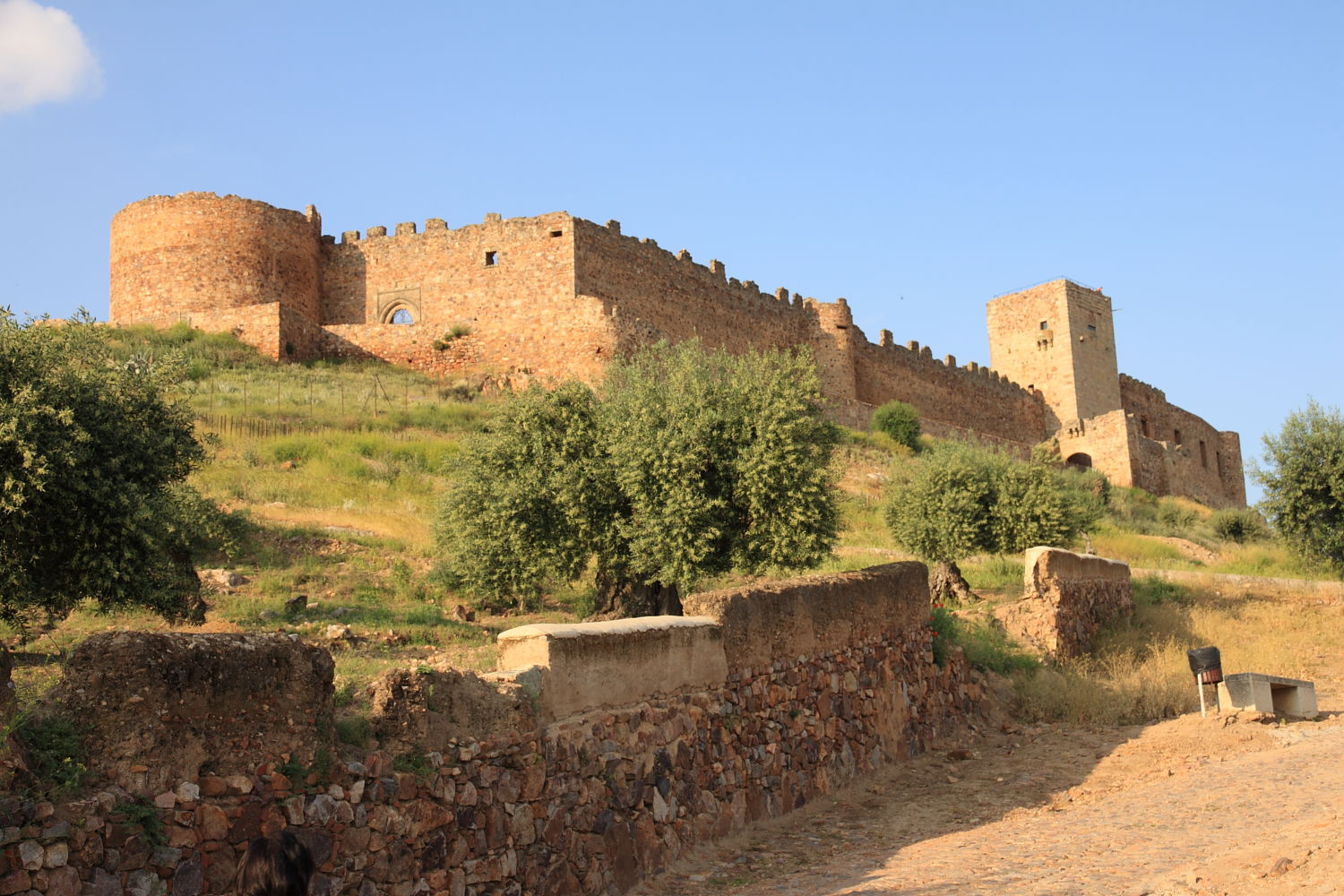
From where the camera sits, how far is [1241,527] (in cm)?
3216

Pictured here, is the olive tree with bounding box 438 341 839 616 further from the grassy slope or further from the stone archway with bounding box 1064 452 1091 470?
the stone archway with bounding box 1064 452 1091 470

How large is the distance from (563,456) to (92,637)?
369 inches

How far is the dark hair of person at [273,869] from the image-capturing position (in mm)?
3752

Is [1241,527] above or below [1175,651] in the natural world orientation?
above

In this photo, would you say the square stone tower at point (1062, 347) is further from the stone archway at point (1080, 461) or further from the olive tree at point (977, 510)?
the olive tree at point (977, 510)

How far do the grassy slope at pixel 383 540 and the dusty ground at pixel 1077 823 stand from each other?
1.57 m

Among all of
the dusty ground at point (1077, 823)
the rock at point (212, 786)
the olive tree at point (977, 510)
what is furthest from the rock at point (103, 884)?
the olive tree at point (977, 510)

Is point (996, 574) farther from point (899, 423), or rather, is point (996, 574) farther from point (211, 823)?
point (899, 423)

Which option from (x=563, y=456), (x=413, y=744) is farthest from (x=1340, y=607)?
(x=413, y=744)

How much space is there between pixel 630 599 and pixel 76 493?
19.9ft

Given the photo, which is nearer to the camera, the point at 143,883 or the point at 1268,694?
the point at 143,883

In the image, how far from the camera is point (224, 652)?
486 cm

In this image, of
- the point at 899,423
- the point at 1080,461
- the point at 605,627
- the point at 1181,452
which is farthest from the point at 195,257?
the point at 1181,452

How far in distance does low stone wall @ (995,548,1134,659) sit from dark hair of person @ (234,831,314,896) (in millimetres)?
11031
